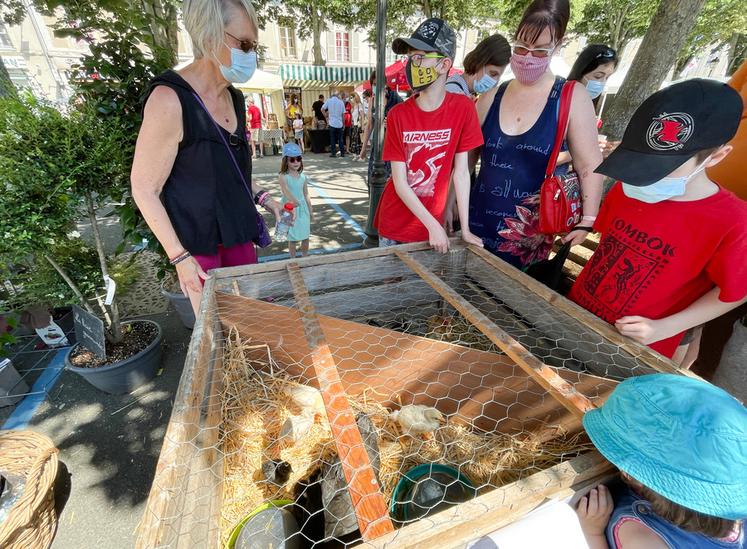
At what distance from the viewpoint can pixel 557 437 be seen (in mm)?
1151

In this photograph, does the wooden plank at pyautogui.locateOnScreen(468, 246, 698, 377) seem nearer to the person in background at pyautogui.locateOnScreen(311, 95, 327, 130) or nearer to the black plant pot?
the black plant pot

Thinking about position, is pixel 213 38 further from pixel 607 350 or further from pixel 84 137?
pixel 607 350

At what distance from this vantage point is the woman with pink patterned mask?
1613mm

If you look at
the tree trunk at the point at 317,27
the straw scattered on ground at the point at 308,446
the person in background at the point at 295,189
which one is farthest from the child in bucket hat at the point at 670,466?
the tree trunk at the point at 317,27

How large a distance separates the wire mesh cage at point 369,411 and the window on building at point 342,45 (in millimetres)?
28032

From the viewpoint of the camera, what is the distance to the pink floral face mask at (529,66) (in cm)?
162

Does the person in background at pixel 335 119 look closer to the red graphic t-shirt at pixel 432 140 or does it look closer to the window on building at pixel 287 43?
the red graphic t-shirt at pixel 432 140

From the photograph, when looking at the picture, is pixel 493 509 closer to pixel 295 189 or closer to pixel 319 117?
pixel 295 189

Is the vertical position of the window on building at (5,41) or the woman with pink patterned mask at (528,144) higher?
the window on building at (5,41)

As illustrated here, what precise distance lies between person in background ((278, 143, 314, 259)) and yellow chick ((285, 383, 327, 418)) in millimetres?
2487

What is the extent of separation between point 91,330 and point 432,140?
251cm

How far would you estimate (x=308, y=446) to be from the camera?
4.11 ft

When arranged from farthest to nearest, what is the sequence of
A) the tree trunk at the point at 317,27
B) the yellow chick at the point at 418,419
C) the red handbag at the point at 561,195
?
the tree trunk at the point at 317,27
the red handbag at the point at 561,195
the yellow chick at the point at 418,419

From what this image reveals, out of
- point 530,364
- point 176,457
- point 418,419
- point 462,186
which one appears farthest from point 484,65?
point 176,457
